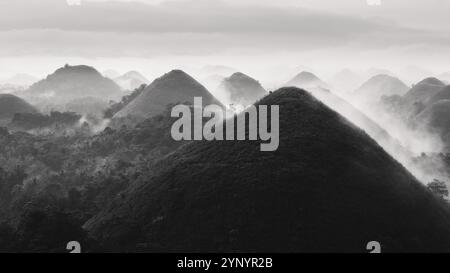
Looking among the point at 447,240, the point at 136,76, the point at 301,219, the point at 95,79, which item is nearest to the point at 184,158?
the point at 301,219

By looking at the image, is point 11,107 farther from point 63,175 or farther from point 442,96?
point 442,96

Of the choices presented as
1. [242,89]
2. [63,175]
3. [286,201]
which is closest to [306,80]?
[242,89]

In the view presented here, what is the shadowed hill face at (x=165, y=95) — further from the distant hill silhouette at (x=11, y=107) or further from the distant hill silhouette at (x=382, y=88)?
the distant hill silhouette at (x=382, y=88)

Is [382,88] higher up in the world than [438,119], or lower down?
higher up

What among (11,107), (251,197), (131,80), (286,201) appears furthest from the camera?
(131,80)

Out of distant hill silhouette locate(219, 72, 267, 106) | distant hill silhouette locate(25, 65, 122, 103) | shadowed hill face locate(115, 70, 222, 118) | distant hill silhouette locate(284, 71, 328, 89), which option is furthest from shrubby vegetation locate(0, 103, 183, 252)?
distant hill silhouette locate(284, 71, 328, 89)

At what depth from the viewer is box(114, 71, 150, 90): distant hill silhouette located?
546 feet

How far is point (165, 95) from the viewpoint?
75562 mm

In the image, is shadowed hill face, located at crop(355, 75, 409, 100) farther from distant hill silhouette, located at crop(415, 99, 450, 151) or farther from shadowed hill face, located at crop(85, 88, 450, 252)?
shadowed hill face, located at crop(85, 88, 450, 252)

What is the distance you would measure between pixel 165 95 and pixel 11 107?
85.9ft

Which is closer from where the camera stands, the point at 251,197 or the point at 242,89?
the point at 251,197

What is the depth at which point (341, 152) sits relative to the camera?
105ft

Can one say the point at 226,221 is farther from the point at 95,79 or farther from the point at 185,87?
the point at 95,79
